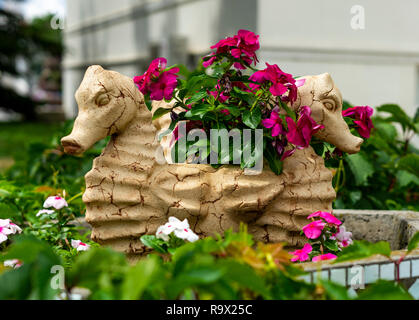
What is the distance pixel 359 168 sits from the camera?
233 cm

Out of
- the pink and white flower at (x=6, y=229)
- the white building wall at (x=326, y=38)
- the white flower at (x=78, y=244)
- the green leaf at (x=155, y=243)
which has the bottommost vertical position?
the white flower at (x=78, y=244)

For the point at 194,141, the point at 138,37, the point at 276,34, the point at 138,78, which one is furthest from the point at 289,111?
the point at 138,37

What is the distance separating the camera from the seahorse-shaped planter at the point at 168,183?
1450 millimetres

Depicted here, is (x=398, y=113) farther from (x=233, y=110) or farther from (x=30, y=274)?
(x=30, y=274)

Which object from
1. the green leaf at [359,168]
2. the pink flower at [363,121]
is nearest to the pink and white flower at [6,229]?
the pink flower at [363,121]

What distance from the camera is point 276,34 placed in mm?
4777

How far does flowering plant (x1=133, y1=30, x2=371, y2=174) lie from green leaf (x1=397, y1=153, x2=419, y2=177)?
0.91 m

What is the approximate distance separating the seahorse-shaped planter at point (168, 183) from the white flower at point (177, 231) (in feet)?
0.41

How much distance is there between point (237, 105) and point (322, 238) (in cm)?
47

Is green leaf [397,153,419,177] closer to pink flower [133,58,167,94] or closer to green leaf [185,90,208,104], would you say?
green leaf [185,90,208,104]

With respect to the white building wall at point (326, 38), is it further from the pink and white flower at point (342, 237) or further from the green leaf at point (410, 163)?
the pink and white flower at point (342, 237)

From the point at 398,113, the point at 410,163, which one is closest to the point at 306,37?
the point at 398,113

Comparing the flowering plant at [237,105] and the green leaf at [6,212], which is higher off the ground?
the flowering plant at [237,105]

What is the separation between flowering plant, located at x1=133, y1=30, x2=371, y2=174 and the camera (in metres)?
1.43
